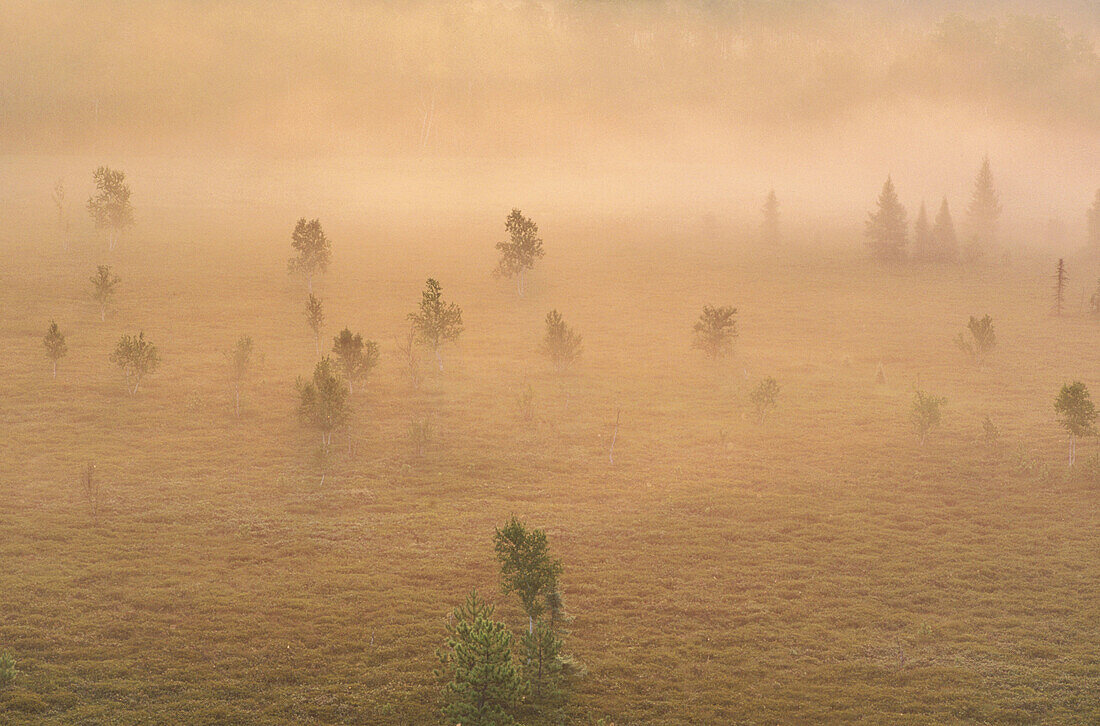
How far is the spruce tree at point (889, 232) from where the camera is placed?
159250mm

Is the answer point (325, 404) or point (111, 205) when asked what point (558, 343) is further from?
point (111, 205)

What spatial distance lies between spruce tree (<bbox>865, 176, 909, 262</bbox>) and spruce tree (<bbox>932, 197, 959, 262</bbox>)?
22.9 feet

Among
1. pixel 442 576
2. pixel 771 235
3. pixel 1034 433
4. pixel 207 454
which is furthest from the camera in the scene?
pixel 771 235

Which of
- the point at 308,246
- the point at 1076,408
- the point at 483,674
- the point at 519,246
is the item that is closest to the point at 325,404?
the point at 483,674

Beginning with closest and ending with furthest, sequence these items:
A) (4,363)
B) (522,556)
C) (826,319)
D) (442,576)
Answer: (522,556), (442,576), (4,363), (826,319)

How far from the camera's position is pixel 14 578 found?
43.8m

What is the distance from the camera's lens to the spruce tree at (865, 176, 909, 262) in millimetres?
159250

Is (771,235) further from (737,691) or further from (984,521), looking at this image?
(737,691)

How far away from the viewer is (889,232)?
160 meters

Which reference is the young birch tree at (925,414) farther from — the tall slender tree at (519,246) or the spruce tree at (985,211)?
the spruce tree at (985,211)

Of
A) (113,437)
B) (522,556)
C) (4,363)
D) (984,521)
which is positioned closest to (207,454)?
(113,437)

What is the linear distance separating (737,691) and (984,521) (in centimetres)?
3065

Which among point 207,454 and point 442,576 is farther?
point 207,454

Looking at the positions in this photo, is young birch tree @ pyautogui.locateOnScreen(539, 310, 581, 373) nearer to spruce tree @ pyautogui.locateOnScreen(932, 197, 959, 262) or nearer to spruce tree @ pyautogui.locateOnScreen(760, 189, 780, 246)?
spruce tree @ pyautogui.locateOnScreen(760, 189, 780, 246)
